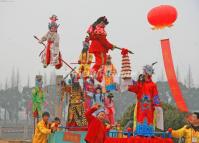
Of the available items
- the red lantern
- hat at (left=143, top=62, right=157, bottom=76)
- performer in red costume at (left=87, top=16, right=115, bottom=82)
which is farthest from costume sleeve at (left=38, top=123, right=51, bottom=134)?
the red lantern

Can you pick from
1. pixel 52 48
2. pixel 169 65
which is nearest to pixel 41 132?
pixel 52 48

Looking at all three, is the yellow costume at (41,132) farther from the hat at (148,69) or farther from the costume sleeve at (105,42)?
the hat at (148,69)

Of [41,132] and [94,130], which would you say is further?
[41,132]

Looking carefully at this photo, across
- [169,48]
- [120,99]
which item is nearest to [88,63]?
[169,48]

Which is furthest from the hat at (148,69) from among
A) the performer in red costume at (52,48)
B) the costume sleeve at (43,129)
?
the performer in red costume at (52,48)

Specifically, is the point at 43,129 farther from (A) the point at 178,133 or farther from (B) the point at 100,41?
(A) the point at 178,133

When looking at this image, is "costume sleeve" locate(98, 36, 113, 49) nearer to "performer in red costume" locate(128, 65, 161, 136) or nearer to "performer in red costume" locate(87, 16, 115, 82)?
"performer in red costume" locate(87, 16, 115, 82)

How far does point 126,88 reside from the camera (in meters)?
6.87

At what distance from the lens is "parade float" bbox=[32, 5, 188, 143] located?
6770mm

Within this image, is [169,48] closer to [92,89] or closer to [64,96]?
[92,89]

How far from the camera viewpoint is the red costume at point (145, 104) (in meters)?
6.69

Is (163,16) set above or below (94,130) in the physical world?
above

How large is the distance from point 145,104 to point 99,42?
5.43ft

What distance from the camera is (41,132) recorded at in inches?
328
